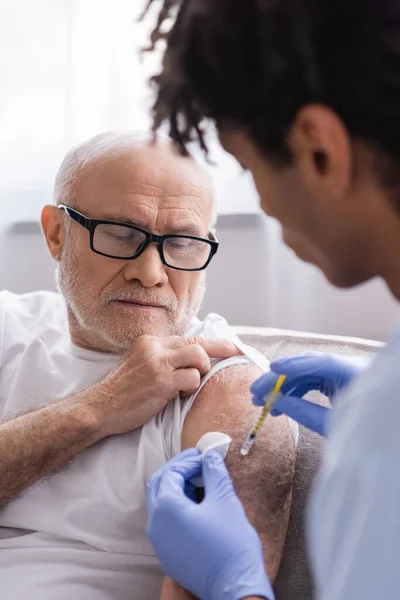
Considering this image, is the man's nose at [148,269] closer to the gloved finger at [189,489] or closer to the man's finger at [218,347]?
the man's finger at [218,347]

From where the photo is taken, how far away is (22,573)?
133 centimetres

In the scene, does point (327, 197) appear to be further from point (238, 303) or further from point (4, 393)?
point (238, 303)

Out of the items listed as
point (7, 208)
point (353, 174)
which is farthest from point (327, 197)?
point (7, 208)

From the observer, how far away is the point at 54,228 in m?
1.80

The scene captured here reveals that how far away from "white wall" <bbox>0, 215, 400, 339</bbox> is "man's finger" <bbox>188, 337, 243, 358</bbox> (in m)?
1.06

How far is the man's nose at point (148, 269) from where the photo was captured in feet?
5.07

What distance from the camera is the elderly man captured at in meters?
1.32

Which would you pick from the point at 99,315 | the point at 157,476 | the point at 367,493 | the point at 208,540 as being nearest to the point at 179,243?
the point at 99,315

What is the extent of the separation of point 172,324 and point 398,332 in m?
0.91

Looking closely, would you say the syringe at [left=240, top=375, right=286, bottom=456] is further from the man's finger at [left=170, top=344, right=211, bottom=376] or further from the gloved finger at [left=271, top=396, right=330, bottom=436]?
the man's finger at [left=170, top=344, right=211, bottom=376]

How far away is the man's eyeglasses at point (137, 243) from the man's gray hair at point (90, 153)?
9cm

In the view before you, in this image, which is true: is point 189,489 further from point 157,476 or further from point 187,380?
point 187,380

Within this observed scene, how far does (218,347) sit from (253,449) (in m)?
0.28

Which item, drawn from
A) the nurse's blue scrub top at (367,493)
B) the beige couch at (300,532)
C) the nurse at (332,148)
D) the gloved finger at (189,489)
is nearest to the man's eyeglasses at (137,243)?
the beige couch at (300,532)
